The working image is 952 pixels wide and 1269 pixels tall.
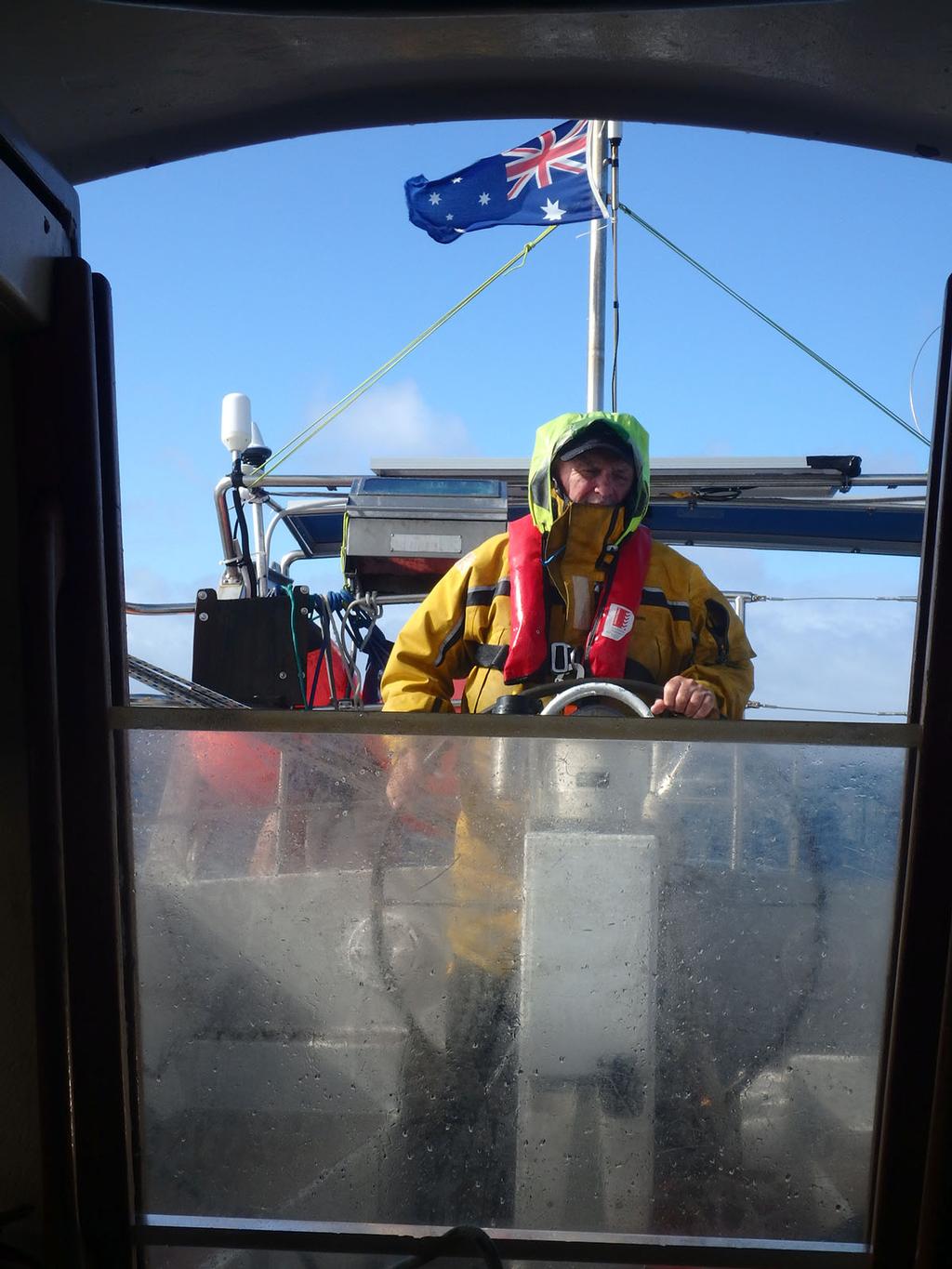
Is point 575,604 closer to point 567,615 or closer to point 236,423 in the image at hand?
point 567,615

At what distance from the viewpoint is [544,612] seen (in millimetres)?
2631

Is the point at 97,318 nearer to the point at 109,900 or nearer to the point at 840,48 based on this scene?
the point at 109,900

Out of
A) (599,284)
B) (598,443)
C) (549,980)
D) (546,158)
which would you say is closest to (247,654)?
(598,443)

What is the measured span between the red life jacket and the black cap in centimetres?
24

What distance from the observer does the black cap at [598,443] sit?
283 centimetres

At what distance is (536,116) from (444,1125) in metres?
1.29

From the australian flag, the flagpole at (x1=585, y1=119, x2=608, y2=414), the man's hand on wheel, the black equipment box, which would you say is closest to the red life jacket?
the man's hand on wheel

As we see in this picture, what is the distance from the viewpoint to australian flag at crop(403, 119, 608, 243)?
17.4 ft

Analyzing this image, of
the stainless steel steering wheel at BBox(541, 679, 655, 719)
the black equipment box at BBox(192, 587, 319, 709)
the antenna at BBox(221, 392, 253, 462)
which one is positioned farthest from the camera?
the antenna at BBox(221, 392, 253, 462)

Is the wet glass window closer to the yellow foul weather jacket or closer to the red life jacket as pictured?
the yellow foul weather jacket

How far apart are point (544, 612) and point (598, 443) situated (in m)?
0.51

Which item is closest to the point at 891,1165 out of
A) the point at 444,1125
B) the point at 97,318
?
the point at 444,1125

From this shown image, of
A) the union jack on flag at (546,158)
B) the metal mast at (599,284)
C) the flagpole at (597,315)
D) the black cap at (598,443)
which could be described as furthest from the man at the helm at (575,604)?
the union jack on flag at (546,158)

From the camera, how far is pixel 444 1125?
4.32 feet
